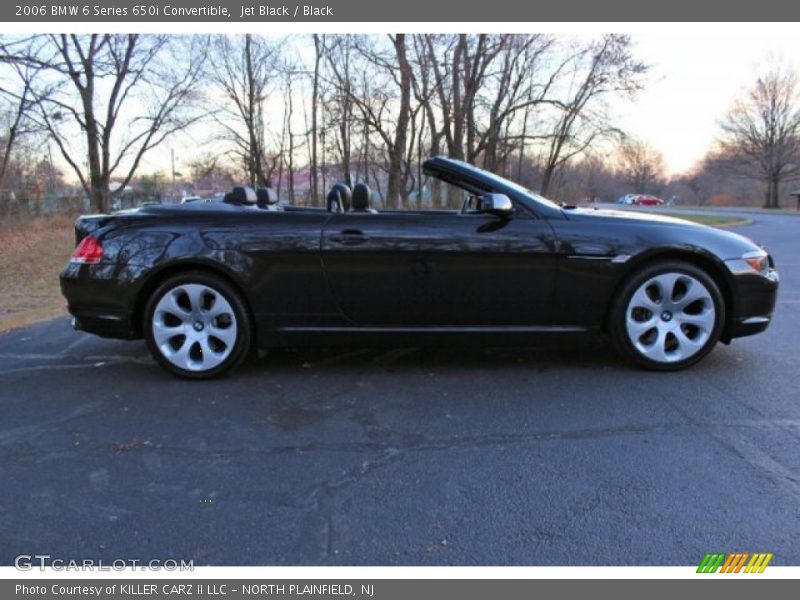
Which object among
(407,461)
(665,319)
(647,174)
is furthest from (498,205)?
(647,174)

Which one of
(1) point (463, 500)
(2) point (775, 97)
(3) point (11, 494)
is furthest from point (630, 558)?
(2) point (775, 97)

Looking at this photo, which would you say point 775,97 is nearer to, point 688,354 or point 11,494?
point 688,354

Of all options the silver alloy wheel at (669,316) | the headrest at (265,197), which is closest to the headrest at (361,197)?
the headrest at (265,197)

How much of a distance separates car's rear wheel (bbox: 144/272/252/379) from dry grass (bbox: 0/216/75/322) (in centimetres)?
290

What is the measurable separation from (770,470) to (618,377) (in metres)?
1.39

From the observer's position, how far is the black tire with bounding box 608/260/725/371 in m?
4.10

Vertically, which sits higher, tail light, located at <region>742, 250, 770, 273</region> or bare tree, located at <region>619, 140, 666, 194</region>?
bare tree, located at <region>619, 140, 666, 194</region>

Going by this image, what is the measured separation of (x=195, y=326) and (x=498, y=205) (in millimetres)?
2314

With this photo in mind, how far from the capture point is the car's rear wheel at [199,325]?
13.5 ft

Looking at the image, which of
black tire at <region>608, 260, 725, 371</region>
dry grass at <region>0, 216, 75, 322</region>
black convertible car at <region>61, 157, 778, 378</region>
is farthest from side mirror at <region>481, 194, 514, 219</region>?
dry grass at <region>0, 216, 75, 322</region>

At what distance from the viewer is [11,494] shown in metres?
2.62

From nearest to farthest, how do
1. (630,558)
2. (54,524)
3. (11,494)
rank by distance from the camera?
(630,558) → (54,524) → (11,494)
